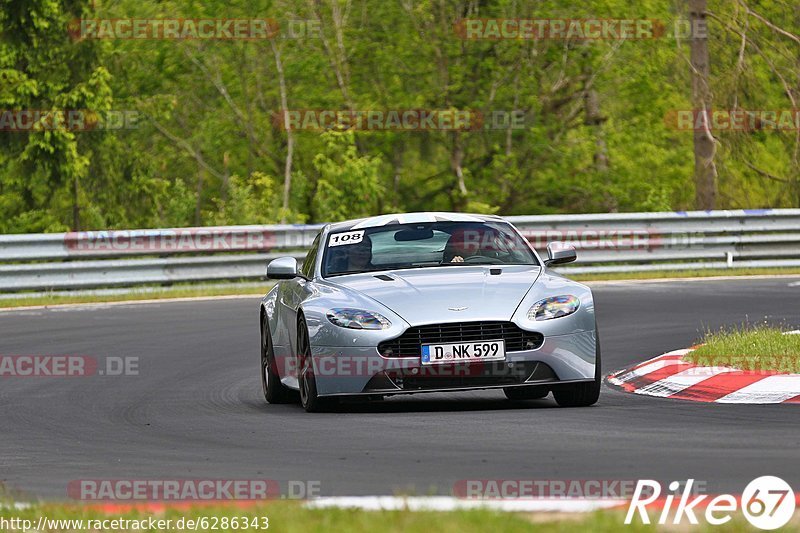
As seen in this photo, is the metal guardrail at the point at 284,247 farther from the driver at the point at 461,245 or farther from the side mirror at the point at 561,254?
the side mirror at the point at 561,254

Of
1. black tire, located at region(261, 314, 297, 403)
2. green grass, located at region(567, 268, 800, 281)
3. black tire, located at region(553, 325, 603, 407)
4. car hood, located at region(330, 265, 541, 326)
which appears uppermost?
car hood, located at region(330, 265, 541, 326)

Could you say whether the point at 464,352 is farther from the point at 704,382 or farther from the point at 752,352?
the point at 752,352

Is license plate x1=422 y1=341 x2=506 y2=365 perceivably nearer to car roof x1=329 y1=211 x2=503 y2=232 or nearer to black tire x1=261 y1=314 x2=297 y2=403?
black tire x1=261 y1=314 x2=297 y2=403

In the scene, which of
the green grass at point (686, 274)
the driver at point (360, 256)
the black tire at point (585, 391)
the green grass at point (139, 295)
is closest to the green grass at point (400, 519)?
the black tire at point (585, 391)

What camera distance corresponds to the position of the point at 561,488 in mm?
7258

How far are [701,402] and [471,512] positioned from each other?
510 cm

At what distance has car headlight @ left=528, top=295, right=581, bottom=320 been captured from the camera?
10938mm

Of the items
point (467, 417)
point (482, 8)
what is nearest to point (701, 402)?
point (467, 417)

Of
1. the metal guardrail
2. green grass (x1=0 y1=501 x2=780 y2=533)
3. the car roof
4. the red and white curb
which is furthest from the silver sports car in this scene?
the metal guardrail

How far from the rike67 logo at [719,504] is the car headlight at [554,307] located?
12.1 feet

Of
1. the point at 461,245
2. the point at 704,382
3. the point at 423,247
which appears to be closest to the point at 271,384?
the point at 423,247

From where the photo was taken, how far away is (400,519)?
6.32m

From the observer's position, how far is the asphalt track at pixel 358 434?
7957mm

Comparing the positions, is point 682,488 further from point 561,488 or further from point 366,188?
point 366,188
